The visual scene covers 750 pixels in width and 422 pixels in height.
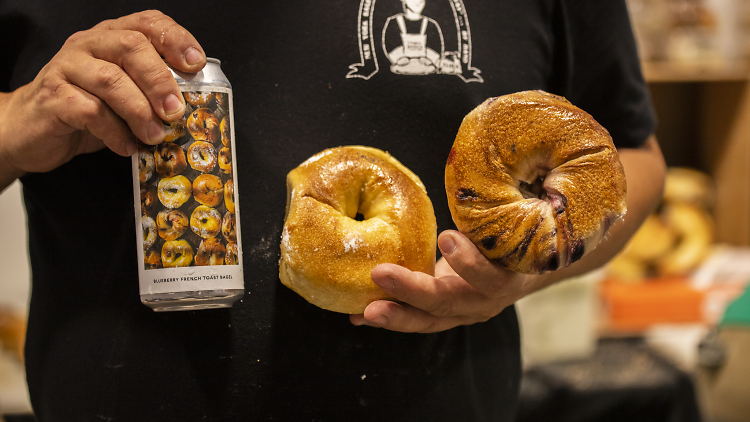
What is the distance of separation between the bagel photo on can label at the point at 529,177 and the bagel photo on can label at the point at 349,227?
8 cm

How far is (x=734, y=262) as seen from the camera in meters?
2.34

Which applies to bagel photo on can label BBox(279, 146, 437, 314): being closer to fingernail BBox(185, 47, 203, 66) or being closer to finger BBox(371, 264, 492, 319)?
finger BBox(371, 264, 492, 319)

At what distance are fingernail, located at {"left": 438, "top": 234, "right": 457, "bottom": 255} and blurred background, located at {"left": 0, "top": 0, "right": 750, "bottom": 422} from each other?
4.15 ft

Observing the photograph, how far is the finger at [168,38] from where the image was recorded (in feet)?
1.90

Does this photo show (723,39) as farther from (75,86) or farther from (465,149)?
(75,86)

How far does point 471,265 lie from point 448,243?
3 centimetres

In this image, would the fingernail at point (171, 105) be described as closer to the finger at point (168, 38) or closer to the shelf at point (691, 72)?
the finger at point (168, 38)

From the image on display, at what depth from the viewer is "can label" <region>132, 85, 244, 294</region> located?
572 mm

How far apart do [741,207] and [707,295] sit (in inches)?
26.2

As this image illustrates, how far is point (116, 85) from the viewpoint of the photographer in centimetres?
56

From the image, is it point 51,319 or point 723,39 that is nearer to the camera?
point 51,319

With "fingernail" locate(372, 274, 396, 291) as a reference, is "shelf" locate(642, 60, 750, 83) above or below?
above

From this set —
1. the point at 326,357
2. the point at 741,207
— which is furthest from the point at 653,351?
the point at 326,357

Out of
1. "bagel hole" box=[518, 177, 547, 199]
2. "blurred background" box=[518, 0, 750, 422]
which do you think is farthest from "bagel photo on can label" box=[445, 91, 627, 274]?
"blurred background" box=[518, 0, 750, 422]
